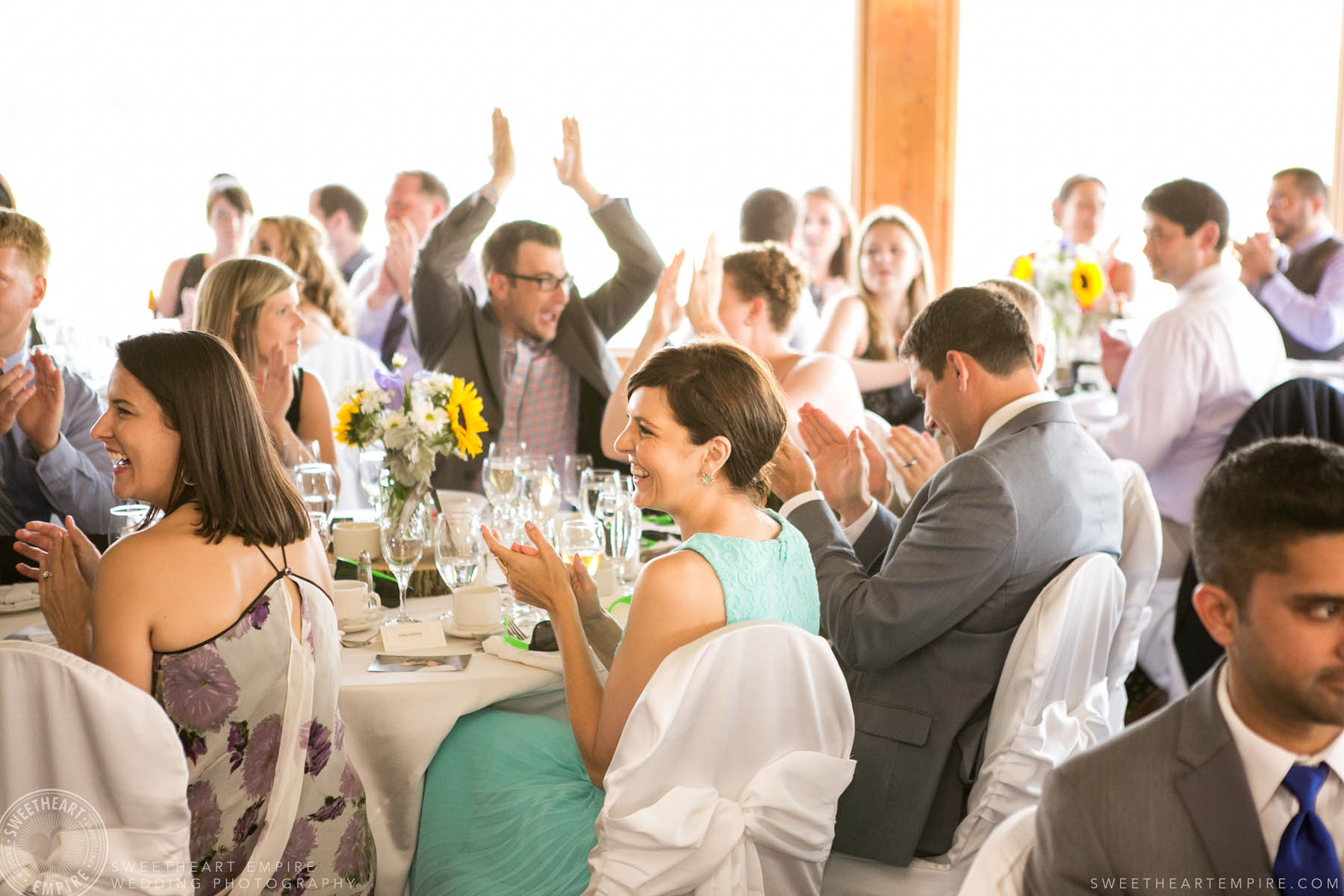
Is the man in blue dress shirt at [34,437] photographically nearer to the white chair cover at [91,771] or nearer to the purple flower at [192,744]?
the purple flower at [192,744]

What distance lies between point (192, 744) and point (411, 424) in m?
0.95

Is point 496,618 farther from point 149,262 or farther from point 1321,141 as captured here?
point 1321,141

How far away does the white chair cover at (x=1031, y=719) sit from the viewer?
6.05 ft

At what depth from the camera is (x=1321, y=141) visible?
7.34 meters

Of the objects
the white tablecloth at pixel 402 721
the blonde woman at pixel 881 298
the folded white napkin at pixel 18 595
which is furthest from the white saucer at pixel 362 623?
the blonde woman at pixel 881 298

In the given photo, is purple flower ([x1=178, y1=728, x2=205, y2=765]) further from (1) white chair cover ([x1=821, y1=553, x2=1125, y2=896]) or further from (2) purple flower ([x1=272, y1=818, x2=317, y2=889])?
(1) white chair cover ([x1=821, y1=553, x2=1125, y2=896])

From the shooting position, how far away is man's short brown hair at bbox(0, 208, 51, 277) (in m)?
2.69

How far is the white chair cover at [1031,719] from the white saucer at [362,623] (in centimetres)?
Result: 93

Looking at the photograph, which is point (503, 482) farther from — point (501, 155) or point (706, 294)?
point (501, 155)

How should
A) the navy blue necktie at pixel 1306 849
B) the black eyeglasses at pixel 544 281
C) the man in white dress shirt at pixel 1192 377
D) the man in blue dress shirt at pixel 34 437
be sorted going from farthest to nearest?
the man in white dress shirt at pixel 1192 377 < the black eyeglasses at pixel 544 281 < the man in blue dress shirt at pixel 34 437 < the navy blue necktie at pixel 1306 849

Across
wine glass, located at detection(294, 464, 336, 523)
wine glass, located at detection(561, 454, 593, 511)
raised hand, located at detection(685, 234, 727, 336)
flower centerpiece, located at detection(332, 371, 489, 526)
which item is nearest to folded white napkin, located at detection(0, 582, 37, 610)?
wine glass, located at detection(294, 464, 336, 523)

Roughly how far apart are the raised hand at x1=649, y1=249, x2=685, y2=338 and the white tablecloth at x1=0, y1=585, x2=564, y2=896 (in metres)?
1.61

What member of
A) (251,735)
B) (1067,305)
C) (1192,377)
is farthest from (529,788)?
(1067,305)

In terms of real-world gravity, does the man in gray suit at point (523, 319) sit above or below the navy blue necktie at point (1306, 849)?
above
